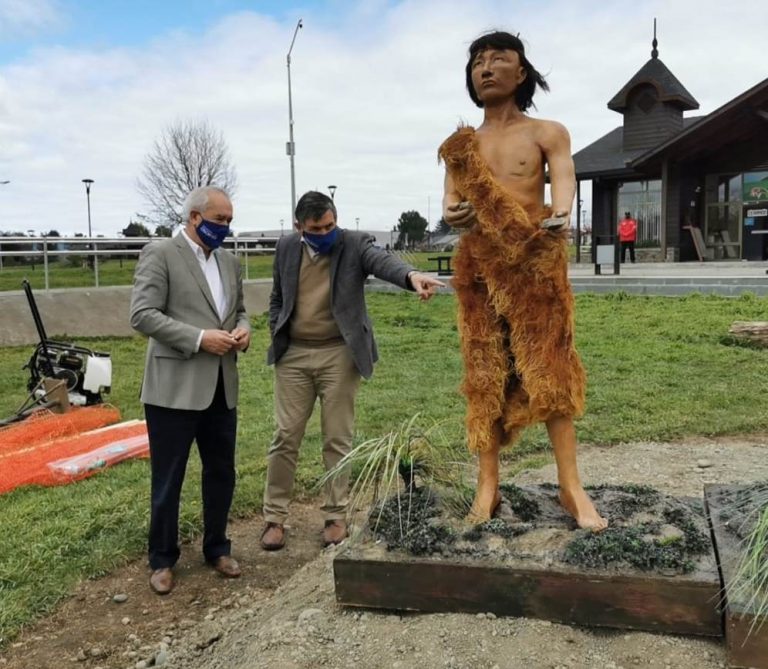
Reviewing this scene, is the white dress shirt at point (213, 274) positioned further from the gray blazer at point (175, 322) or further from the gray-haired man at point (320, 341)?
the gray-haired man at point (320, 341)

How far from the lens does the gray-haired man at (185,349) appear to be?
372 cm

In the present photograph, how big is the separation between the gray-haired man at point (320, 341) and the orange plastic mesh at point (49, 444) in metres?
2.10

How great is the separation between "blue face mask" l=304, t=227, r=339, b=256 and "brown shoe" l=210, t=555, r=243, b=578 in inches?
70.1

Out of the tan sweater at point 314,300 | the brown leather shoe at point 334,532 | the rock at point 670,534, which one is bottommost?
the brown leather shoe at point 334,532

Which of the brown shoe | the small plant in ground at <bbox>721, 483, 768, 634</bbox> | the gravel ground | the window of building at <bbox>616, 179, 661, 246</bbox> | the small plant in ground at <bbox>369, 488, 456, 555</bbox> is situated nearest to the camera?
the small plant in ground at <bbox>721, 483, 768, 634</bbox>

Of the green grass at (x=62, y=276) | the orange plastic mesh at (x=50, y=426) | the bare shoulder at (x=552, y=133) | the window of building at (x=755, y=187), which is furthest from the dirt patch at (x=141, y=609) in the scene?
the window of building at (x=755, y=187)

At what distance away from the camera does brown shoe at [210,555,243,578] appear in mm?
4070

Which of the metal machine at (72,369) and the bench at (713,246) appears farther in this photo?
the bench at (713,246)

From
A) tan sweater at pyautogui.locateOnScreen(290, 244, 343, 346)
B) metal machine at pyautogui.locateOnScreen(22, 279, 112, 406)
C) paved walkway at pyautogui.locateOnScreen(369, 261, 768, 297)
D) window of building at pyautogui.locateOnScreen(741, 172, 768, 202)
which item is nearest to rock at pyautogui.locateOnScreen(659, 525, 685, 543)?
tan sweater at pyautogui.locateOnScreen(290, 244, 343, 346)

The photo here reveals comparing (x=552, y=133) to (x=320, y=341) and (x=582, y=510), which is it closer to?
(x=582, y=510)

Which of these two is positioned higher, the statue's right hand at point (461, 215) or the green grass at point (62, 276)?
the statue's right hand at point (461, 215)

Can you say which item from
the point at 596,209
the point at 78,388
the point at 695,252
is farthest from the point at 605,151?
the point at 78,388

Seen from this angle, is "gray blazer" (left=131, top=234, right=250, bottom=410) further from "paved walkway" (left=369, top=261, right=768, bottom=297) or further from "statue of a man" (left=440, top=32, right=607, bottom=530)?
"paved walkway" (left=369, top=261, right=768, bottom=297)

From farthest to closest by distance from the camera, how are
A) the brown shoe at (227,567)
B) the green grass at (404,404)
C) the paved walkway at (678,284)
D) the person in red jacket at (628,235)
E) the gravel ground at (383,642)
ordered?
the person in red jacket at (628,235), the paved walkway at (678,284), the green grass at (404,404), the brown shoe at (227,567), the gravel ground at (383,642)
